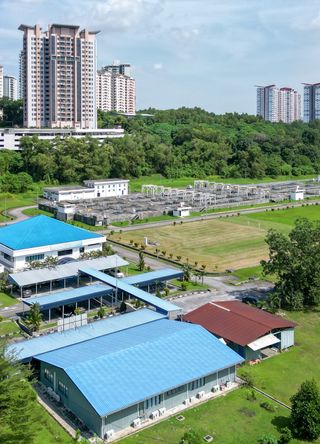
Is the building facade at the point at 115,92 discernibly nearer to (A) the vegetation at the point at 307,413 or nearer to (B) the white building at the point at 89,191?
(B) the white building at the point at 89,191

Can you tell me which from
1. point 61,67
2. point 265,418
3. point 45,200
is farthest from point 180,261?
point 61,67

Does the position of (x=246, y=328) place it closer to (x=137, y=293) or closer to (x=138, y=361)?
(x=138, y=361)

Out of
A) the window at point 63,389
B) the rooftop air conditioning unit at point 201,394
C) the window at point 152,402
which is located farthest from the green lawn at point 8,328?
the rooftop air conditioning unit at point 201,394

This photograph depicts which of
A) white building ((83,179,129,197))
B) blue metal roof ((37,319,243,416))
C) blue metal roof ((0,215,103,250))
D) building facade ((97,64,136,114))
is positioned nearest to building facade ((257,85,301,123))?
building facade ((97,64,136,114))

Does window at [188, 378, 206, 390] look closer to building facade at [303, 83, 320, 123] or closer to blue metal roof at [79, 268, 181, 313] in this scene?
blue metal roof at [79, 268, 181, 313]

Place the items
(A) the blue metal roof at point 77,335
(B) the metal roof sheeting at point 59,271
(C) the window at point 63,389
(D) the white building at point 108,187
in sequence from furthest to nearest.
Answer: (D) the white building at point 108,187, (B) the metal roof sheeting at point 59,271, (A) the blue metal roof at point 77,335, (C) the window at point 63,389

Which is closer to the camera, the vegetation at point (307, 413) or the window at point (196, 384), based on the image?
the vegetation at point (307, 413)
